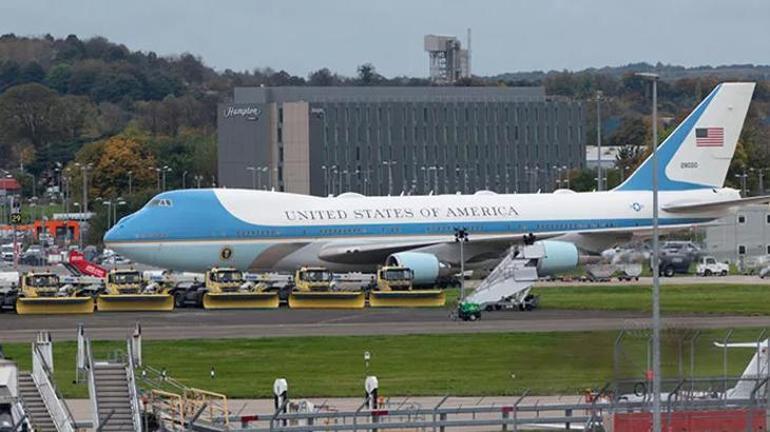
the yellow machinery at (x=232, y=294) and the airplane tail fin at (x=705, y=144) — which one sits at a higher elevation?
the airplane tail fin at (x=705, y=144)

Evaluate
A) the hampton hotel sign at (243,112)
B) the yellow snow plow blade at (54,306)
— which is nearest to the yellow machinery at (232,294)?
the yellow snow plow blade at (54,306)

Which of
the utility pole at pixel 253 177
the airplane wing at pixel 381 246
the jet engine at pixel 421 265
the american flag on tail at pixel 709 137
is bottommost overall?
the jet engine at pixel 421 265

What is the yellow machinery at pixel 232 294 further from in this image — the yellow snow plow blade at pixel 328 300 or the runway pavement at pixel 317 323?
the runway pavement at pixel 317 323

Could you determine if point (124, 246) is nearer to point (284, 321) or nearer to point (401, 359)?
point (284, 321)

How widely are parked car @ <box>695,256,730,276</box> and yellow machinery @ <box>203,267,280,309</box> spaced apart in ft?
99.4

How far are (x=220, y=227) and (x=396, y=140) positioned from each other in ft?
308

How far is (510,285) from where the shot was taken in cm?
7725

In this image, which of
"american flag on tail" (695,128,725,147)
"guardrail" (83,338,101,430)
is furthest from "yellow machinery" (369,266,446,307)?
"guardrail" (83,338,101,430)

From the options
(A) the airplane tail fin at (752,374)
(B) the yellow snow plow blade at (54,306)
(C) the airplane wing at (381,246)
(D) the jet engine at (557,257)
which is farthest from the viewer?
(C) the airplane wing at (381,246)

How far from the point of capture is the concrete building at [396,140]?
17162cm

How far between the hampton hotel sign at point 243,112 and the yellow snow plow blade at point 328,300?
302ft

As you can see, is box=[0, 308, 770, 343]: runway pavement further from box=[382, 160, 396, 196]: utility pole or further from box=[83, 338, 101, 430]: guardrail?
box=[382, 160, 396, 196]: utility pole

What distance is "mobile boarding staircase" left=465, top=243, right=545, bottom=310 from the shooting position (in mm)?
76562

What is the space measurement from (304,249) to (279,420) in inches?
1857
